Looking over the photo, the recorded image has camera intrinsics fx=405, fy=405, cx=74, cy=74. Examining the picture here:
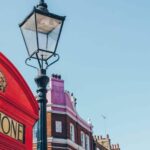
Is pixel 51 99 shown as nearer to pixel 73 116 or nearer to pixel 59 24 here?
pixel 73 116

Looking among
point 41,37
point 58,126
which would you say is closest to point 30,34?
point 41,37

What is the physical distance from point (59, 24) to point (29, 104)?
4.82 ft

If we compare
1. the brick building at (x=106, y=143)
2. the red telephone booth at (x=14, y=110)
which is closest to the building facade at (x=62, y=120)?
A: the brick building at (x=106, y=143)

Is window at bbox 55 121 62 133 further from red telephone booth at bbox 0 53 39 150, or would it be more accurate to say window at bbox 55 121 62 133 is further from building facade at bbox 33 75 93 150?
red telephone booth at bbox 0 53 39 150

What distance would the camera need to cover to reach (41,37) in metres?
6.53

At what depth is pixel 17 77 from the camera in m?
6.73

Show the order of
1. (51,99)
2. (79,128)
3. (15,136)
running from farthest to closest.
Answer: (79,128) → (51,99) → (15,136)

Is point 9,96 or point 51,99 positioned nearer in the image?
point 9,96

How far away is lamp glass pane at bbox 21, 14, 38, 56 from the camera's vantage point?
6418 millimetres

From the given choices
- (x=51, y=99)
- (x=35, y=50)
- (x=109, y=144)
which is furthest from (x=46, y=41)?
(x=109, y=144)

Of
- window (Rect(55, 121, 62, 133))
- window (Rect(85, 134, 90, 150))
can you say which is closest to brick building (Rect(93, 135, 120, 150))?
window (Rect(85, 134, 90, 150))

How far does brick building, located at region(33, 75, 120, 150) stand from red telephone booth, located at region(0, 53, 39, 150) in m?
24.8

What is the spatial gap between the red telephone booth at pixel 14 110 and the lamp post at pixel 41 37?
375mm

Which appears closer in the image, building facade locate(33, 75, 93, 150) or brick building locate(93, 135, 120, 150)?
building facade locate(33, 75, 93, 150)
